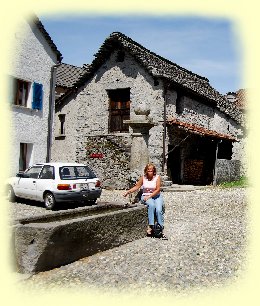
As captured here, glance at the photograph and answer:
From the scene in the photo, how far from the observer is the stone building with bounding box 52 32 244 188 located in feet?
63.0

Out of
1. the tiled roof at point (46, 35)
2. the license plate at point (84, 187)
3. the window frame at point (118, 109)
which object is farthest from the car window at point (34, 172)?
the window frame at point (118, 109)

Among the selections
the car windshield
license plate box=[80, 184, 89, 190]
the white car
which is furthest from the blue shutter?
license plate box=[80, 184, 89, 190]

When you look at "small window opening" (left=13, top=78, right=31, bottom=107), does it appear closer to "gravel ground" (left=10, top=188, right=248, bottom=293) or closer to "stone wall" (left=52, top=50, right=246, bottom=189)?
"stone wall" (left=52, top=50, right=246, bottom=189)

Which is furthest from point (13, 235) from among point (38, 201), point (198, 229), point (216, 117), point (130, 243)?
point (216, 117)

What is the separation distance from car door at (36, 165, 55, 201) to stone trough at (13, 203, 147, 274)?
12.4ft

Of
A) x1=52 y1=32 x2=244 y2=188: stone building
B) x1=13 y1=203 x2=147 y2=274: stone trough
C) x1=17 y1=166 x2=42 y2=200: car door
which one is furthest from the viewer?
x1=52 y1=32 x2=244 y2=188: stone building

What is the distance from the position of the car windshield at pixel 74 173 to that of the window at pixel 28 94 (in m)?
5.31

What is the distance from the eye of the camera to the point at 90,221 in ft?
20.4

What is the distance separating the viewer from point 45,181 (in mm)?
11383

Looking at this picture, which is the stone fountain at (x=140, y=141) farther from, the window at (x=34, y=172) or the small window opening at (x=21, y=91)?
the small window opening at (x=21, y=91)

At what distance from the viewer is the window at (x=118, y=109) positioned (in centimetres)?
2105

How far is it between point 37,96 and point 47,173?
596 cm

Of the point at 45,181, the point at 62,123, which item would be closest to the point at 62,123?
the point at 62,123
